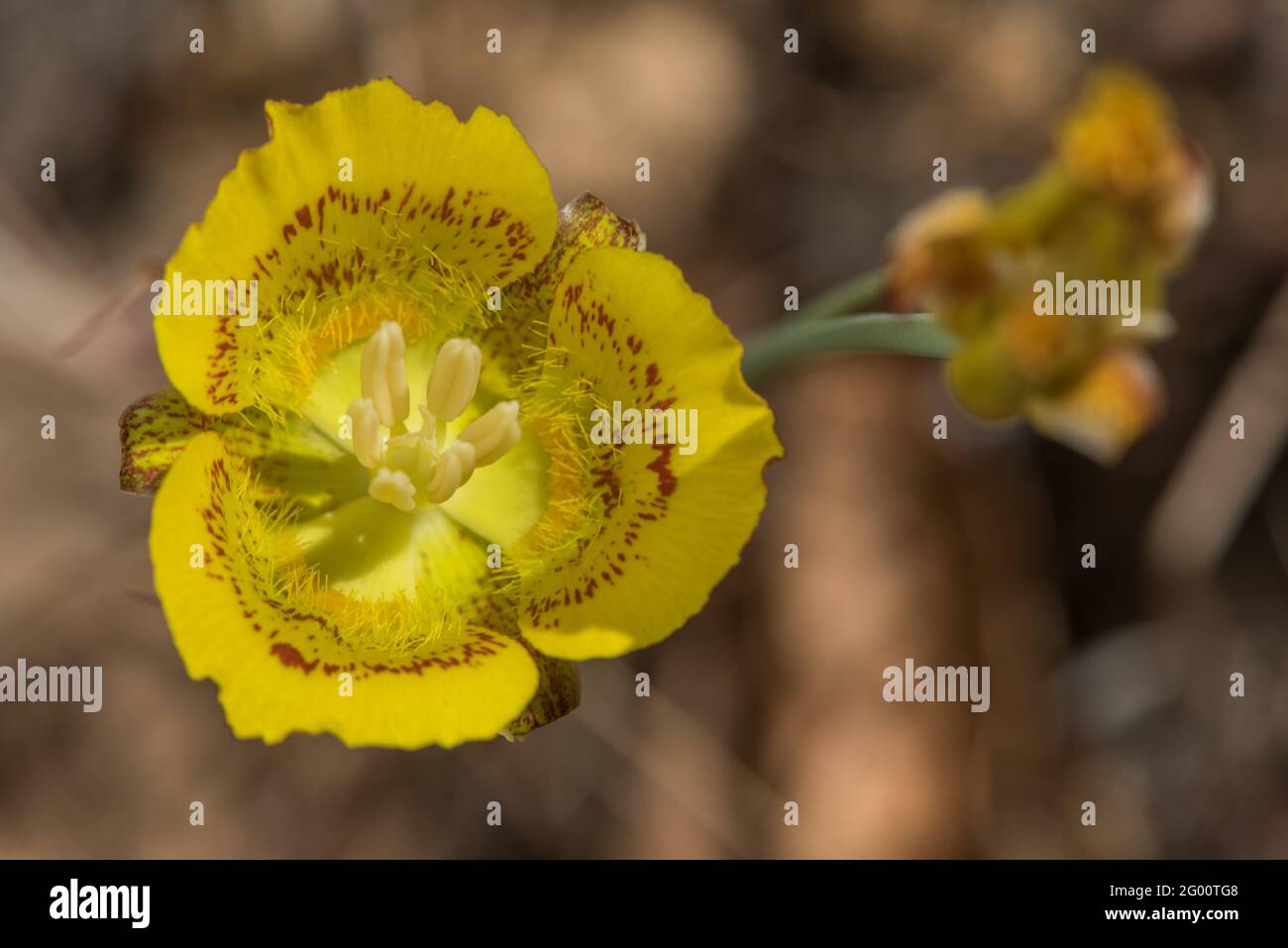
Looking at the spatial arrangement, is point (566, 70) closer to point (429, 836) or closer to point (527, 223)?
point (527, 223)

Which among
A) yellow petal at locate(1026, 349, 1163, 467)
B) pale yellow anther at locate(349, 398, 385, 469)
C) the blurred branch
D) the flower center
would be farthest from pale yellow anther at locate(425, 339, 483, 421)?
the blurred branch

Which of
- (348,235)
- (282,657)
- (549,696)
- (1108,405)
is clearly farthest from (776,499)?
(1108,405)

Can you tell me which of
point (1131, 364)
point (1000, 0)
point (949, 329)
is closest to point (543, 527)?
point (949, 329)

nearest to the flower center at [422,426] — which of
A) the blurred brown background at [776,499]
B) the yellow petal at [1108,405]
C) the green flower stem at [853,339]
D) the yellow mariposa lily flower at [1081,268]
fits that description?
the green flower stem at [853,339]

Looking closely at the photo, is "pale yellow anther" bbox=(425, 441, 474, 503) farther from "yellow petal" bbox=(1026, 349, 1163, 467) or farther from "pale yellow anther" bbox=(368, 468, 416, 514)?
"yellow petal" bbox=(1026, 349, 1163, 467)

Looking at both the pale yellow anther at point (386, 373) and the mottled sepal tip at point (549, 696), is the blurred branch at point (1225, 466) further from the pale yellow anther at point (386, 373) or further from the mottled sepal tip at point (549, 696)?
the pale yellow anther at point (386, 373)

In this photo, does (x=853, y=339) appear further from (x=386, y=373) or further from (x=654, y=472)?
(x=386, y=373)
